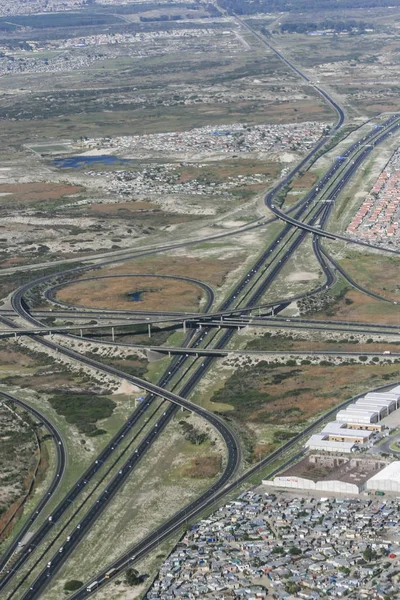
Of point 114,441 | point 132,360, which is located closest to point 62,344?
point 132,360

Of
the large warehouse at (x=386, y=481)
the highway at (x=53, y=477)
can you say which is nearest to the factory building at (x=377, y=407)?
the large warehouse at (x=386, y=481)

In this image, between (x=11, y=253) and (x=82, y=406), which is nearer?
(x=82, y=406)

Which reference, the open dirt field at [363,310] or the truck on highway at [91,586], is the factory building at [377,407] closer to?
the open dirt field at [363,310]

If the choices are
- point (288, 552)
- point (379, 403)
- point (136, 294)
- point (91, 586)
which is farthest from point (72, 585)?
point (136, 294)

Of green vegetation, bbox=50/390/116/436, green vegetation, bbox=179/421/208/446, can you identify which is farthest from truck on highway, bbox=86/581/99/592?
green vegetation, bbox=50/390/116/436

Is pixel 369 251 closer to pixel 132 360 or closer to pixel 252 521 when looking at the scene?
pixel 132 360

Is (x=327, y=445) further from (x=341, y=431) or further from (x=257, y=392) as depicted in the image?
(x=257, y=392)
